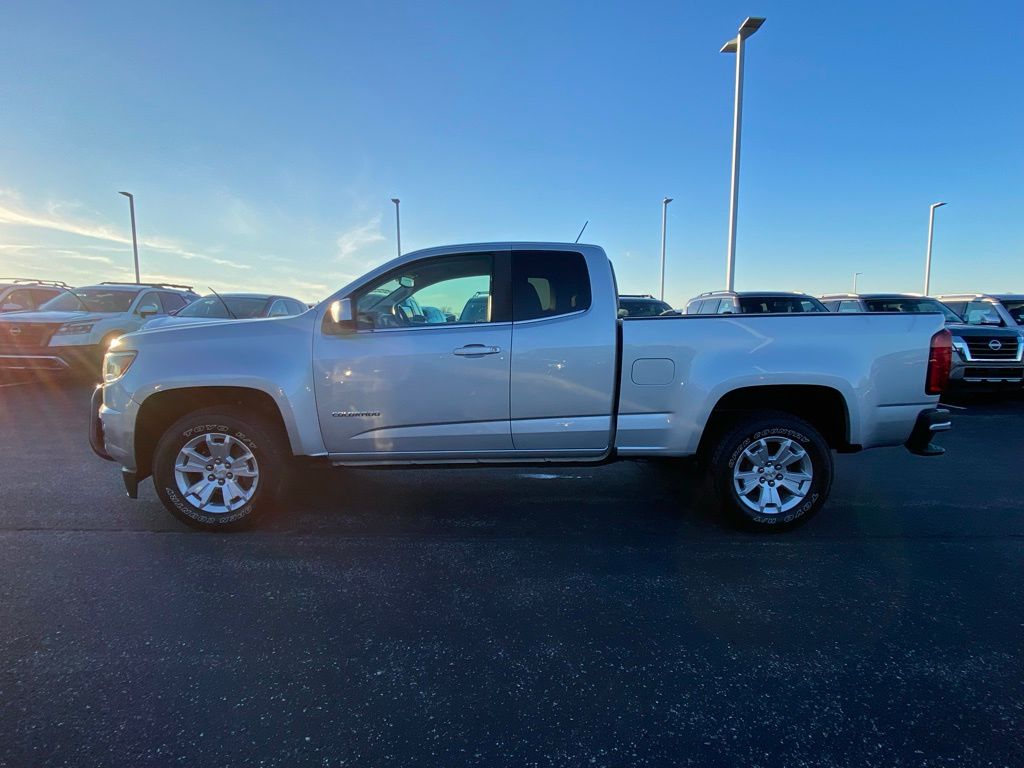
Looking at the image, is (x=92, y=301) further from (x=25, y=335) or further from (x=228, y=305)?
(x=228, y=305)

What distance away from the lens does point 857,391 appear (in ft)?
11.9

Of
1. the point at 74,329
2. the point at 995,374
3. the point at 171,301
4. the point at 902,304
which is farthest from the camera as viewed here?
the point at 171,301

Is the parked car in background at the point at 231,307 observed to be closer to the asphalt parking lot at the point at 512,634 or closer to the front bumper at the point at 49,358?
the front bumper at the point at 49,358

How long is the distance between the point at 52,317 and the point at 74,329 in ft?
1.48

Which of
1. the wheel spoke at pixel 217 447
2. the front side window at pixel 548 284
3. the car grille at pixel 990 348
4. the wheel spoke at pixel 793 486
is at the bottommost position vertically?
the wheel spoke at pixel 793 486

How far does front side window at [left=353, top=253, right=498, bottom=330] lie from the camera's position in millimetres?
3814

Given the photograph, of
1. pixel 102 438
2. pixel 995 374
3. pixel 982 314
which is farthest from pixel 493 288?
pixel 982 314

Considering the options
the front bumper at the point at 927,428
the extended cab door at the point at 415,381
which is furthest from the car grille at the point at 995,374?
the extended cab door at the point at 415,381

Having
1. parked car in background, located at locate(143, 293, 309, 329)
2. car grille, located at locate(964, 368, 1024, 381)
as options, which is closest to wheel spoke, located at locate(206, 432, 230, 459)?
parked car in background, located at locate(143, 293, 309, 329)

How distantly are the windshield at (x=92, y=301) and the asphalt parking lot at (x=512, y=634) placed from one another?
792 centimetres

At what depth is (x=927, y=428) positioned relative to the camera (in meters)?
3.62

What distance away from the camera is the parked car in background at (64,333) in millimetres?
9492

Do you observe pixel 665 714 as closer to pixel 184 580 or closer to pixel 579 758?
pixel 579 758

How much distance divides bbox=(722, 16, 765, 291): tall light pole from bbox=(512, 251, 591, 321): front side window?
12935 millimetres
